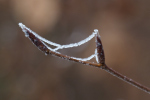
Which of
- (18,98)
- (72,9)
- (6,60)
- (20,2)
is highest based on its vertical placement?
(72,9)

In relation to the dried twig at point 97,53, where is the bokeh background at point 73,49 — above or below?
above

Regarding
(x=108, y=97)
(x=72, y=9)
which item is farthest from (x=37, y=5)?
(x=108, y=97)

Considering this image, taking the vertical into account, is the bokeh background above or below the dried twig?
above

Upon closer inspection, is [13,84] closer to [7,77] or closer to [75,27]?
[7,77]

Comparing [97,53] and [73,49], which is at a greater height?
[73,49]

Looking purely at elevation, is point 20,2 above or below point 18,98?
above

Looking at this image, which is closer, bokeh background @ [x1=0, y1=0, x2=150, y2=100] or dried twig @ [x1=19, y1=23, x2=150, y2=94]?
dried twig @ [x1=19, y1=23, x2=150, y2=94]

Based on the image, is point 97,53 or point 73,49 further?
point 73,49

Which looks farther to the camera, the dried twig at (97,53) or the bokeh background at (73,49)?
the bokeh background at (73,49)
